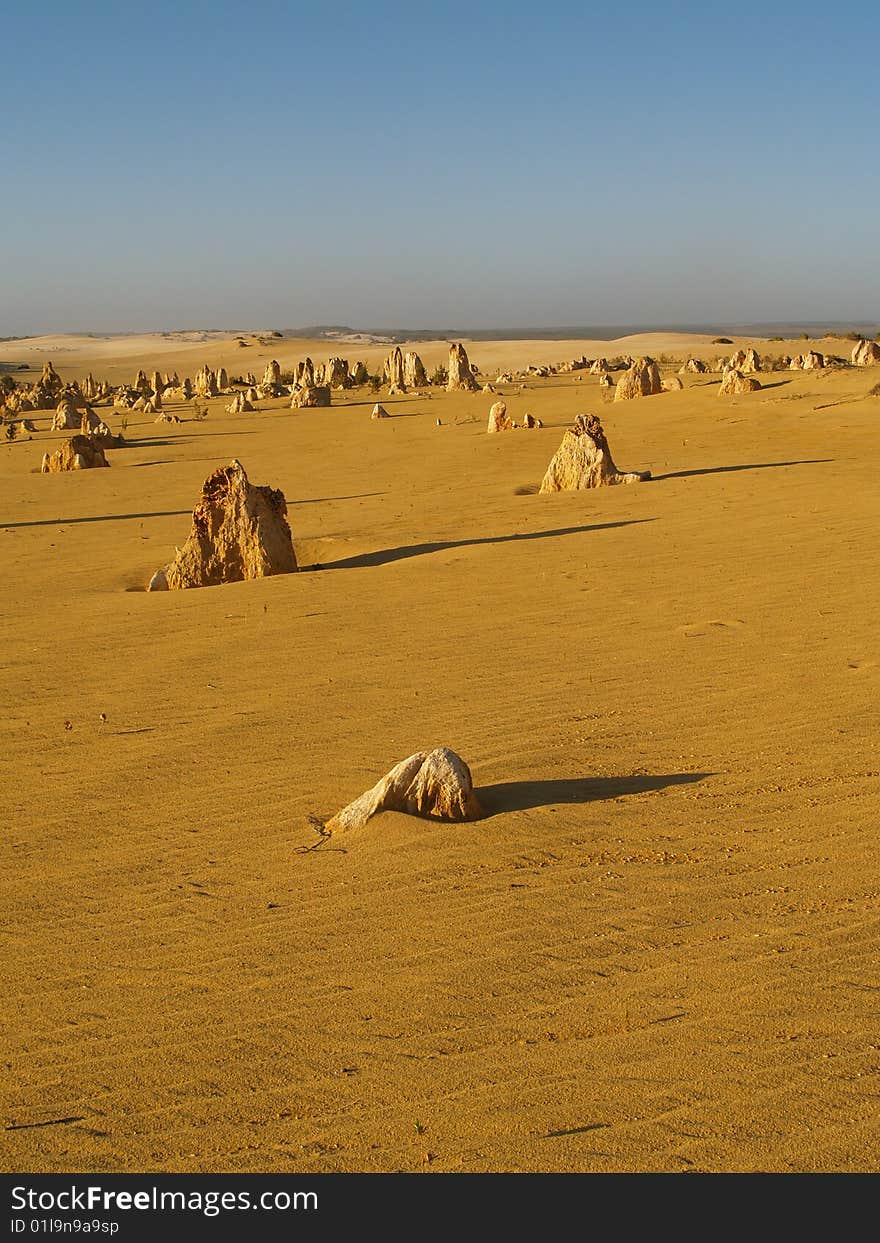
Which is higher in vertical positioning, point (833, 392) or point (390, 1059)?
point (833, 392)

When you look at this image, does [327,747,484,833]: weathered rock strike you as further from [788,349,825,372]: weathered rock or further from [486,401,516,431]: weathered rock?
[788,349,825,372]: weathered rock

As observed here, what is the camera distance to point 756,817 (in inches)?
203

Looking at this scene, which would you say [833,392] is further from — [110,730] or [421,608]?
[110,730]

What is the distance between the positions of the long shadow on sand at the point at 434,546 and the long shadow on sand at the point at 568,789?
6.17 meters

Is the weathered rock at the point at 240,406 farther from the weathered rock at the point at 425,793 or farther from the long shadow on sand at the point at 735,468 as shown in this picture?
the weathered rock at the point at 425,793

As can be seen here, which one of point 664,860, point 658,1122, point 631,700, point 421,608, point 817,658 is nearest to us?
point 658,1122

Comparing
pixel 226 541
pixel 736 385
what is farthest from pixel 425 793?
pixel 736 385

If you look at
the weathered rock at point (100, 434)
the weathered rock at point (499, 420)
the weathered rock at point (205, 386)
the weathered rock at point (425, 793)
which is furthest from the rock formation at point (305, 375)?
the weathered rock at point (425, 793)

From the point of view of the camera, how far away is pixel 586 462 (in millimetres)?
15312

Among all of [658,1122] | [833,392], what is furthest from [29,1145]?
[833,392]

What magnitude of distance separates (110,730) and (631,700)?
106 inches

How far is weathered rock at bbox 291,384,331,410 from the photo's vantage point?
32719 millimetres

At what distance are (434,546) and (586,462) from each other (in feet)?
11.3

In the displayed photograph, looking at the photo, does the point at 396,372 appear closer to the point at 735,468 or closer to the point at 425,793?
the point at 735,468
